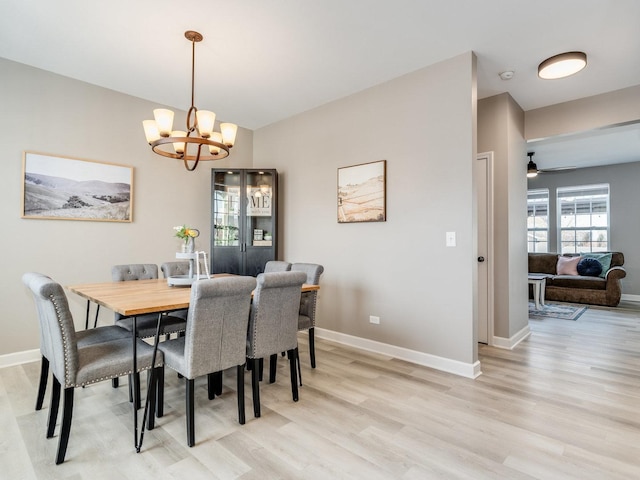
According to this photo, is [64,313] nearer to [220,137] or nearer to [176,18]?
[220,137]

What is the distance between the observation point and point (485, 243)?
12.5 feet

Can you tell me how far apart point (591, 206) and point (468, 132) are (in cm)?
617

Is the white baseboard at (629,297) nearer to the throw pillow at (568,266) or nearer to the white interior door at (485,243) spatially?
the throw pillow at (568,266)

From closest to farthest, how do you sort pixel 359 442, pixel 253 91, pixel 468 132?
pixel 359 442 → pixel 468 132 → pixel 253 91

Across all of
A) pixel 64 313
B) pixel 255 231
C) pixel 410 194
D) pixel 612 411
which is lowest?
pixel 612 411

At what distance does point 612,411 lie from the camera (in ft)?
7.58

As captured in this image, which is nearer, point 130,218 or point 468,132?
point 468,132

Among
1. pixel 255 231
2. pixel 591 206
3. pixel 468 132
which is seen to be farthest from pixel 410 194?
pixel 591 206

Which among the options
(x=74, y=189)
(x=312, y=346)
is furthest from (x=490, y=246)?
(x=74, y=189)

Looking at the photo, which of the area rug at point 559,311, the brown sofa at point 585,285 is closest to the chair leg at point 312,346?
the area rug at point 559,311

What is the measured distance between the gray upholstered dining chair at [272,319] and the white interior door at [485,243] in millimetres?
2415

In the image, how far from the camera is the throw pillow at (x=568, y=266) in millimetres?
6672

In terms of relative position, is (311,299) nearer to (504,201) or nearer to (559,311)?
(504,201)

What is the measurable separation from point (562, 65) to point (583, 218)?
5.71 metres
